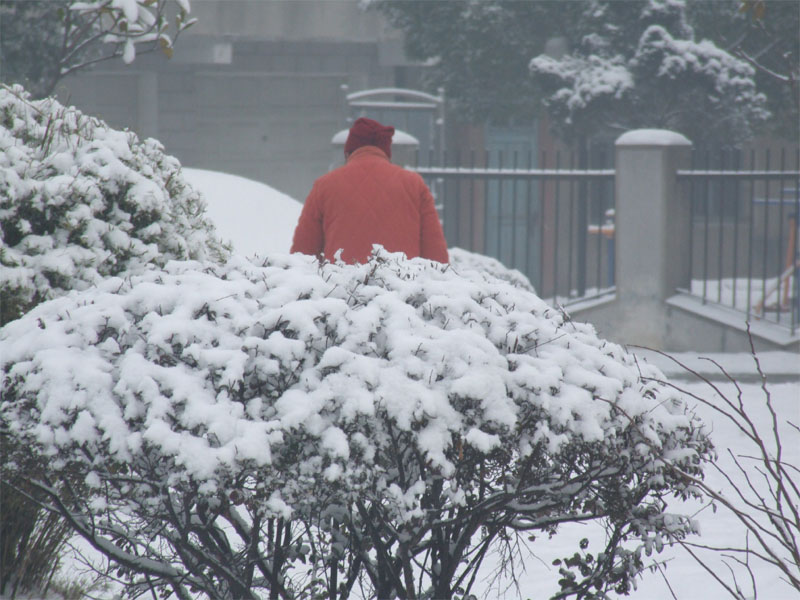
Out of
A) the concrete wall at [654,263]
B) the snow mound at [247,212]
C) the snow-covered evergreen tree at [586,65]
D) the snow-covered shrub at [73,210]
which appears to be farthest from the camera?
the snow-covered evergreen tree at [586,65]

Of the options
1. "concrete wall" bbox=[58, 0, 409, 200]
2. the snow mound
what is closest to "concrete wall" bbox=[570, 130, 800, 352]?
the snow mound

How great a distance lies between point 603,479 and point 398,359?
597 millimetres

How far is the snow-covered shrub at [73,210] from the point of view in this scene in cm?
342

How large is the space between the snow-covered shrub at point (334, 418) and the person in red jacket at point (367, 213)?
6.71 ft

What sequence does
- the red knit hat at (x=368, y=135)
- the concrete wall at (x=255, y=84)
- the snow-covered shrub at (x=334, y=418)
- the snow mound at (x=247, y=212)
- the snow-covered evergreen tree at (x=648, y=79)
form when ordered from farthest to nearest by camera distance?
the concrete wall at (x=255, y=84) < the snow-covered evergreen tree at (x=648, y=79) < the snow mound at (x=247, y=212) < the red knit hat at (x=368, y=135) < the snow-covered shrub at (x=334, y=418)

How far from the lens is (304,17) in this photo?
54.4ft

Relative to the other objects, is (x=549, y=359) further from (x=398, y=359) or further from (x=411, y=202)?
(x=411, y=202)

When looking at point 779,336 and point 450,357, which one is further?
point 779,336

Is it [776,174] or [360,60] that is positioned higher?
[360,60]

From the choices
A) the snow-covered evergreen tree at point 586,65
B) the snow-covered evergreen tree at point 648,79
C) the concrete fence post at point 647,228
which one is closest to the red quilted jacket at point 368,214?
the concrete fence post at point 647,228

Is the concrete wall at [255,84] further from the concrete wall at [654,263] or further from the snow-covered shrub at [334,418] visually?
the snow-covered shrub at [334,418]

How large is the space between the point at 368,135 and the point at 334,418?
2944 millimetres

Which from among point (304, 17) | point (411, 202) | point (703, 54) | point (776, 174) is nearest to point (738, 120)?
point (703, 54)

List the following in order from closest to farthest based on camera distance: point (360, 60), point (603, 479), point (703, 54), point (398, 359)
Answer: point (398, 359) → point (603, 479) → point (703, 54) → point (360, 60)
